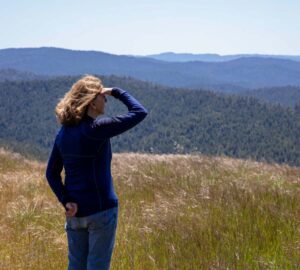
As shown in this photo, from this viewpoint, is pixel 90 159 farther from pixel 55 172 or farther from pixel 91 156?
pixel 55 172

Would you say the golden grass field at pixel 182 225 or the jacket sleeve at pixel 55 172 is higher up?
the jacket sleeve at pixel 55 172

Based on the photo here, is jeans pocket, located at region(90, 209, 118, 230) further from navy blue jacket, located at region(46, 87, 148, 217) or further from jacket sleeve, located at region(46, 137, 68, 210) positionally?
jacket sleeve, located at region(46, 137, 68, 210)

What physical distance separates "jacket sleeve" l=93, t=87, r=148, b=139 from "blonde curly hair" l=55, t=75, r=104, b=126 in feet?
0.46

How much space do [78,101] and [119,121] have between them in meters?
0.32

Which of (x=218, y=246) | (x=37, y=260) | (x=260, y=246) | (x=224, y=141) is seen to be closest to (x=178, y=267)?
(x=218, y=246)

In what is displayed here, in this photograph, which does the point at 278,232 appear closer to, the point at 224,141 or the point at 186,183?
the point at 186,183

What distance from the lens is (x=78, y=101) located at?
3535 mm

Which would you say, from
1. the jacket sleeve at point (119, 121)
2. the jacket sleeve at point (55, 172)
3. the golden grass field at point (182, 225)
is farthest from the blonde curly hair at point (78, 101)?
the golden grass field at point (182, 225)

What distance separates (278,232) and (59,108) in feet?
7.84

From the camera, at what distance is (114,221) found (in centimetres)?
367

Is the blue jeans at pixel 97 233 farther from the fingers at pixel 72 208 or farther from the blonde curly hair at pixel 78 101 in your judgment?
the blonde curly hair at pixel 78 101

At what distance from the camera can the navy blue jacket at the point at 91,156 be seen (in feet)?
11.5

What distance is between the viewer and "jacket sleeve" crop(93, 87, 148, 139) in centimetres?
347

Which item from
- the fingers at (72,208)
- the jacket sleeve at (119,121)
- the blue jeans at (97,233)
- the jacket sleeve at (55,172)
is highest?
the jacket sleeve at (119,121)
